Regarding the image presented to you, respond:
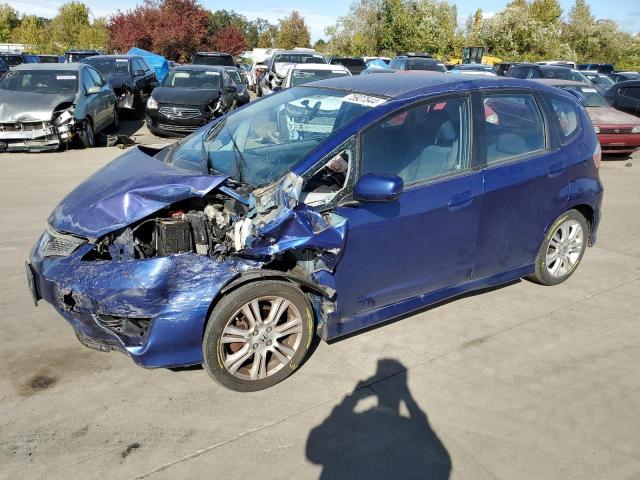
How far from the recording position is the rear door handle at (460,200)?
13.0ft

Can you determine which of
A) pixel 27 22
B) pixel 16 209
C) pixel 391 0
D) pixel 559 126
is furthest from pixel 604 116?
pixel 27 22

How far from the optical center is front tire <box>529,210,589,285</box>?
16.3ft

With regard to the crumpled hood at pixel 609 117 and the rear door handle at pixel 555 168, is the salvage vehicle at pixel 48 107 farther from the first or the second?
the crumpled hood at pixel 609 117

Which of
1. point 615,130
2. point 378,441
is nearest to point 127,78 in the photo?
point 615,130

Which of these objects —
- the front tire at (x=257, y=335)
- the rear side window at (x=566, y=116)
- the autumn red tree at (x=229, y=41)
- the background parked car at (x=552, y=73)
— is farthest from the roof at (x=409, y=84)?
the autumn red tree at (x=229, y=41)

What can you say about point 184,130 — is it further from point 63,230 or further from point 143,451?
point 143,451

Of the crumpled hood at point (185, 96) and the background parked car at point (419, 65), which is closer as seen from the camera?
the crumpled hood at point (185, 96)

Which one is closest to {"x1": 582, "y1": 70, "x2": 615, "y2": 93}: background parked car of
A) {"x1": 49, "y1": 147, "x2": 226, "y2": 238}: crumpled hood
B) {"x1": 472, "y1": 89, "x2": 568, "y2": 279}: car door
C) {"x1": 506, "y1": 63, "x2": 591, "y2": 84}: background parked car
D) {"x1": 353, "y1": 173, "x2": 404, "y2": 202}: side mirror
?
{"x1": 506, "y1": 63, "x2": 591, "y2": 84}: background parked car

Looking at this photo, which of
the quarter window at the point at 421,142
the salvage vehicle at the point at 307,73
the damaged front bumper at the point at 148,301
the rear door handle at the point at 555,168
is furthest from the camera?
the salvage vehicle at the point at 307,73

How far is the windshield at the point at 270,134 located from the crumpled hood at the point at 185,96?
27.4 feet

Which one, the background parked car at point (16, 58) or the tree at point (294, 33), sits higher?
the tree at point (294, 33)

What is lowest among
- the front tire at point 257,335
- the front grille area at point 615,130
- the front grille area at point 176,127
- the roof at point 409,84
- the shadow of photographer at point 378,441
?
the shadow of photographer at point 378,441

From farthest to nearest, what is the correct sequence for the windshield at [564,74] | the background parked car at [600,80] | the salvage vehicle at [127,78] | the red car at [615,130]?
the background parked car at [600,80], the windshield at [564,74], the salvage vehicle at [127,78], the red car at [615,130]

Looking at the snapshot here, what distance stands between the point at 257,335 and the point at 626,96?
44.9ft
